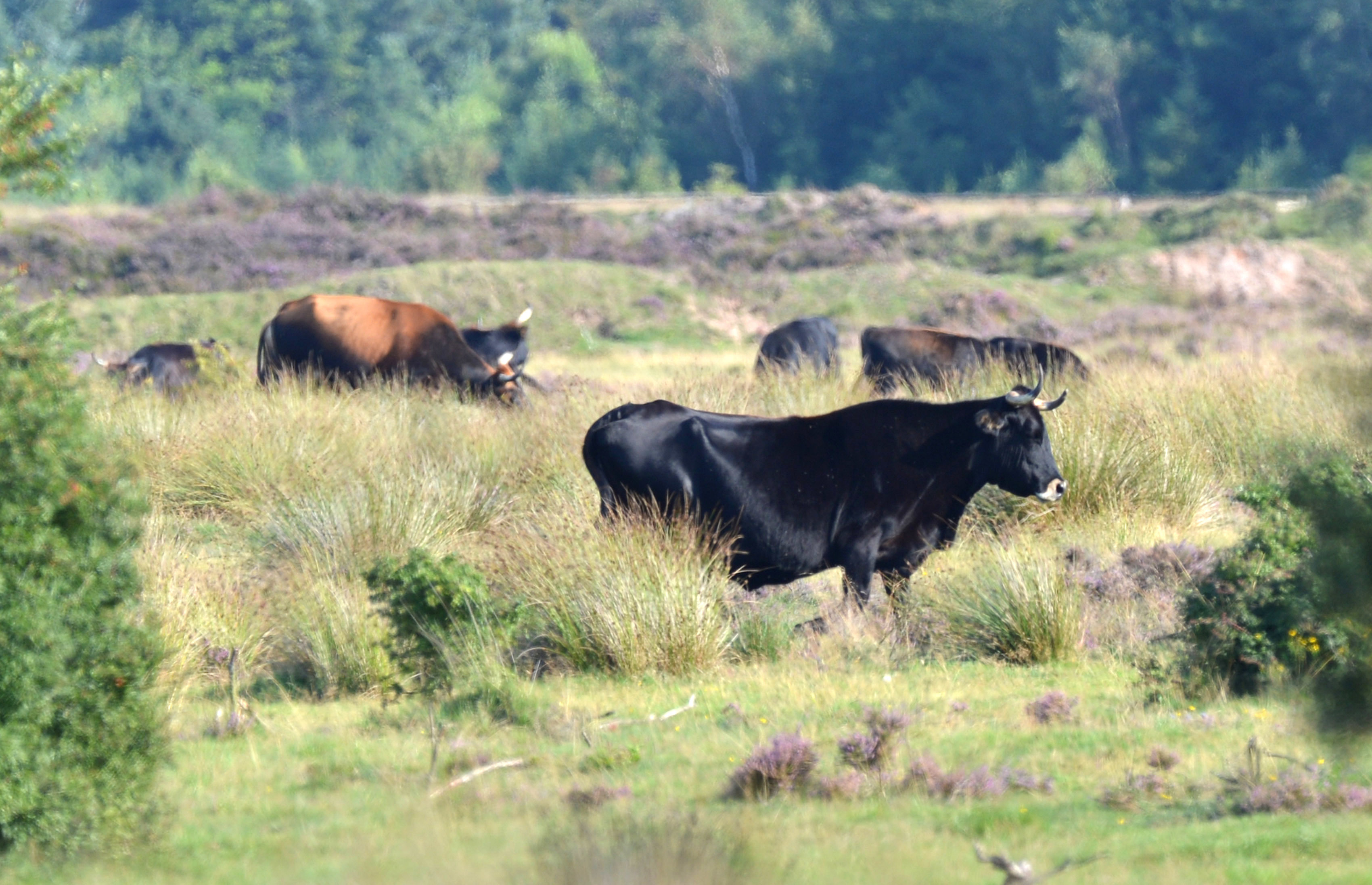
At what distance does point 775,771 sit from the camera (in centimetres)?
649

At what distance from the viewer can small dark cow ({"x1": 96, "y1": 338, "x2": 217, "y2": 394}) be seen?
1994 centimetres

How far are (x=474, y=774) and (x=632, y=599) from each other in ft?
8.36

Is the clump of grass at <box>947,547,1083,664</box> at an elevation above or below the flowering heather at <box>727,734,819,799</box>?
above

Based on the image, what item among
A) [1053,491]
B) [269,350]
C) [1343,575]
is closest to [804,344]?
[269,350]

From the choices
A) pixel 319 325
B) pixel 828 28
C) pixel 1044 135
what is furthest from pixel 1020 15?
pixel 319 325

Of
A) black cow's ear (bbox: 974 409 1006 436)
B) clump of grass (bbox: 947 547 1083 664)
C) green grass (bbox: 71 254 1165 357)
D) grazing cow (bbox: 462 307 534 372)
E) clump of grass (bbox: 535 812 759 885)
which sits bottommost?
clump of grass (bbox: 947 547 1083 664)

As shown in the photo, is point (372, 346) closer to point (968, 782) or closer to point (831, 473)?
point (831, 473)

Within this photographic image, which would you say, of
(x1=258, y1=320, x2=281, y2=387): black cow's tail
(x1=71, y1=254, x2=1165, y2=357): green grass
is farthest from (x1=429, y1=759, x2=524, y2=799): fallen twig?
(x1=71, y1=254, x2=1165, y2=357): green grass

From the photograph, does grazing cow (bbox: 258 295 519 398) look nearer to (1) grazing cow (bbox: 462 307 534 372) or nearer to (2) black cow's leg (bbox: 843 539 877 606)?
(1) grazing cow (bbox: 462 307 534 372)

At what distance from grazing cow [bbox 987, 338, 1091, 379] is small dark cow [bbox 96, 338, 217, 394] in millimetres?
9778

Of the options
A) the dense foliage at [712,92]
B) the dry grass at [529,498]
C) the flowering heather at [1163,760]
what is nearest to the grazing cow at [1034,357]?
the dry grass at [529,498]

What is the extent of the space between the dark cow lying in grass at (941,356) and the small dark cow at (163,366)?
27.5ft

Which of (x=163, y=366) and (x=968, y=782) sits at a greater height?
(x=163, y=366)

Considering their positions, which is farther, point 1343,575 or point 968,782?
point 968,782
